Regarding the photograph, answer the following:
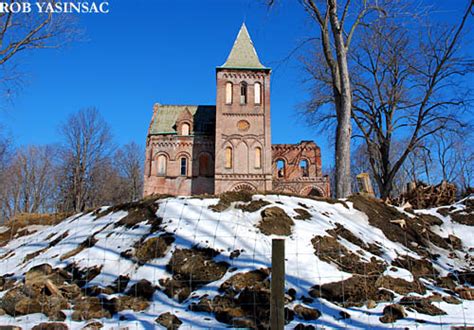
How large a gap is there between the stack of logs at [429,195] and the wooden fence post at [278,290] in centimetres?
1054

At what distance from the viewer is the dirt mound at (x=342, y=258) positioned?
6.57m

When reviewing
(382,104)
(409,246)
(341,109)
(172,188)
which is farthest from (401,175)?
(409,246)

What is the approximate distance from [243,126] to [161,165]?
8318mm

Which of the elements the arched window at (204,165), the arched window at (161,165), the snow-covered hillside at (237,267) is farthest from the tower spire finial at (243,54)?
the snow-covered hillside at (237,267)

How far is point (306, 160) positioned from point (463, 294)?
3365cm

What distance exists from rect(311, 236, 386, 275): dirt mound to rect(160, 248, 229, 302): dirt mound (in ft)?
5.68

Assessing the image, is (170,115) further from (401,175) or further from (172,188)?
(401,175)

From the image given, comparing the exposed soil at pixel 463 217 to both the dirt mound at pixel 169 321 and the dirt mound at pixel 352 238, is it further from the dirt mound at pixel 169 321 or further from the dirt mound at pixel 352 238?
the dirt mound at pixel 169 321

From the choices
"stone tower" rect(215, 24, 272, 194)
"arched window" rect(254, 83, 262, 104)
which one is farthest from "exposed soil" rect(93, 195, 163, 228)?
"arched window" rect(254, 83, 262, 104)

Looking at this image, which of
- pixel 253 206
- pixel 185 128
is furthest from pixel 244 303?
pixel 185 128

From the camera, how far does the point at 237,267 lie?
21.1 feet

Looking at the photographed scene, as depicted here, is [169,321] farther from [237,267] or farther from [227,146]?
[227,146]

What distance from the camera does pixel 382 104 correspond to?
62.3 feet

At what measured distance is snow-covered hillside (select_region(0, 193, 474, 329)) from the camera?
5.38m
